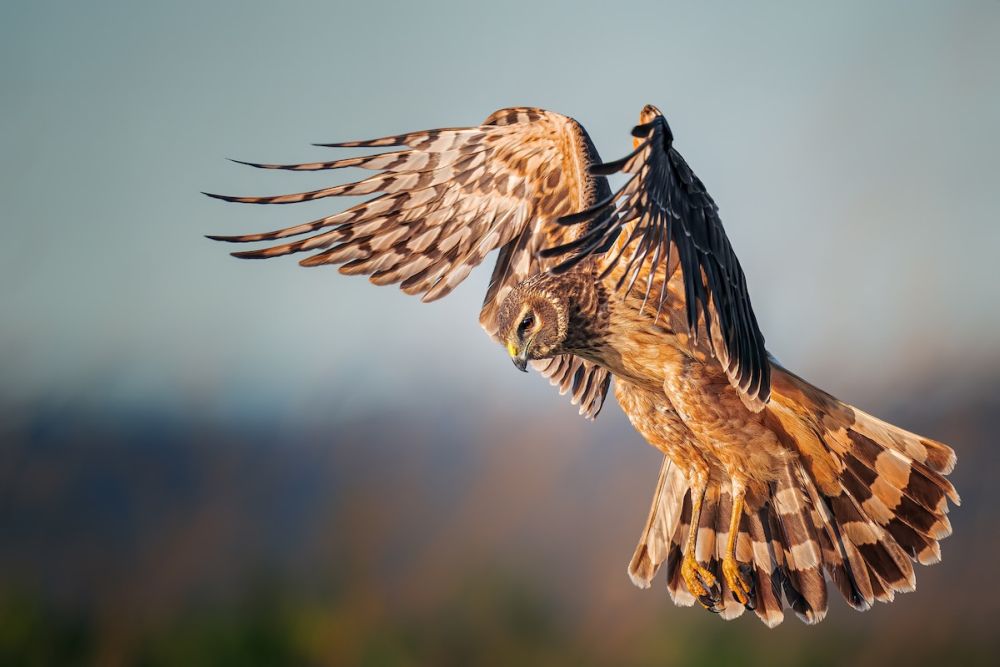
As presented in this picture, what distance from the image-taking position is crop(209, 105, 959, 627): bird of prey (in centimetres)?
190

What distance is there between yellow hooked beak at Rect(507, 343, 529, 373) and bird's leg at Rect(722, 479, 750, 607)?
60cm

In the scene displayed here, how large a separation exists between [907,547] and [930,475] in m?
0.18

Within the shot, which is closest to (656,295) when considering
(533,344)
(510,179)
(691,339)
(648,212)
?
(691,339)

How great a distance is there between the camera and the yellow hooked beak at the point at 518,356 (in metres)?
1.92

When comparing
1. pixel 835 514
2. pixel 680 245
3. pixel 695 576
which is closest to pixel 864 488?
pixel 835 514

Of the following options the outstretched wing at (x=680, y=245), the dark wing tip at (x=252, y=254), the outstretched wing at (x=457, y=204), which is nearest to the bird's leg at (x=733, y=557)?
the outstretched wing at (x=680, y=245)

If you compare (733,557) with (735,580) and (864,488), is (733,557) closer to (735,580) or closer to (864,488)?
(735,580)

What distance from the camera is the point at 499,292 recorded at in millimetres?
2387

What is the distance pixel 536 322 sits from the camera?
1896 mm

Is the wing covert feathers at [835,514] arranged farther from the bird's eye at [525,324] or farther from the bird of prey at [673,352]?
the bird's eye at [525,324]

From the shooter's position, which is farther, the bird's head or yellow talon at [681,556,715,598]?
yellow talon at [681,556,715,598]

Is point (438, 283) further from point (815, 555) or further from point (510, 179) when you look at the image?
point (815, 555)

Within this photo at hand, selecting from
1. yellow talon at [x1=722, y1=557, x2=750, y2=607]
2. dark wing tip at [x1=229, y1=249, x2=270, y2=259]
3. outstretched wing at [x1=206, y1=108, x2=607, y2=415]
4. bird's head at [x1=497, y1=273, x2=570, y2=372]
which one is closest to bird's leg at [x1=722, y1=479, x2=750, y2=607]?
yellow talon at [x1=722, y1=557, x2=750, y2=607]

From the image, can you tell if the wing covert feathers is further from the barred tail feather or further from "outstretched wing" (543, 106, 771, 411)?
"outstretched wing" (543, 106, 771, 411)
